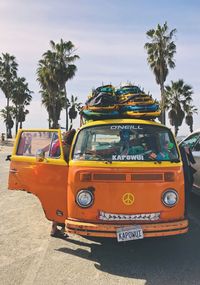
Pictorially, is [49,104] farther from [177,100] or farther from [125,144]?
[125,144]

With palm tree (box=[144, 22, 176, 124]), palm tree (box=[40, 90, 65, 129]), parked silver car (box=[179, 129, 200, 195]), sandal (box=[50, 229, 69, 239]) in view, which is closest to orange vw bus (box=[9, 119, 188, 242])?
sandal (box=[50, 229, 69, 239])

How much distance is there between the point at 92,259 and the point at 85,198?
883 millimetres

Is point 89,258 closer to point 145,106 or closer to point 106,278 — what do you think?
point 106,278

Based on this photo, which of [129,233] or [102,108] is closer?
[129,233]

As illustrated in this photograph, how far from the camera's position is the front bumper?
5484 mm

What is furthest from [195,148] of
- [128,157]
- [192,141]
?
[128,157]

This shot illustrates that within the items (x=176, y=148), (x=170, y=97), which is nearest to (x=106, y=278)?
(x=176, y=148)

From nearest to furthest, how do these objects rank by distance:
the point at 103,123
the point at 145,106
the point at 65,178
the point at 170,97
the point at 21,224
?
1. the point at 65,178
2. the point at 103,123
3. the point at 145,106
4. the point at 21,224
5. the point at 170,97

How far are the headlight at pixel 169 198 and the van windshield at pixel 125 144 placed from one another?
555mm

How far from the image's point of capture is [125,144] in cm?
629

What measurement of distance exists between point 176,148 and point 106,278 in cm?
229

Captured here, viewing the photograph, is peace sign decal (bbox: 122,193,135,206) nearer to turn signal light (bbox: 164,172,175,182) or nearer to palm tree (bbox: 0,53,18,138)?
turn signal light (bbox: 164,172,175,182)

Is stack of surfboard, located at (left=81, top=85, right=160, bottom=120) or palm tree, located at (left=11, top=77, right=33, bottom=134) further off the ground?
palm tree, located at (left=11, top=77, right=33, bottom=134)

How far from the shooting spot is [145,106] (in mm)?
7145
